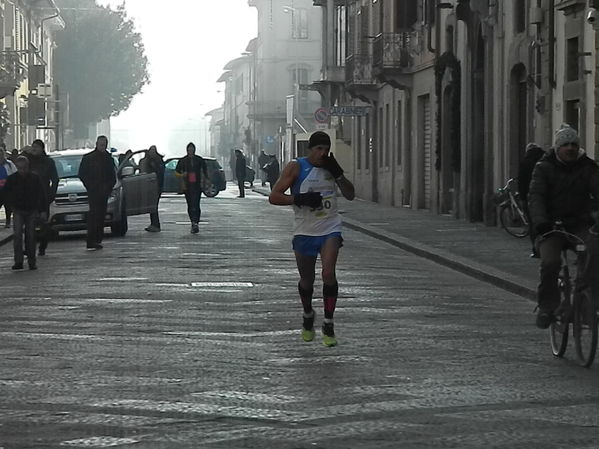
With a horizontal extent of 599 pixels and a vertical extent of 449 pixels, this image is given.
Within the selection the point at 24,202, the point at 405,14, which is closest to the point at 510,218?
the point at 24,202

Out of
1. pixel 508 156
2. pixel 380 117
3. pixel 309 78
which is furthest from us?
pixel 309 78

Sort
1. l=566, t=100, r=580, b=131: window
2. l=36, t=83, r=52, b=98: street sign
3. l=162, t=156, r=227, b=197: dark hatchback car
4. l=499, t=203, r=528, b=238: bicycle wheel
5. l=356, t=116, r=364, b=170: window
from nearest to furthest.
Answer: l=566, t=100, r=580, b=131: window → l=499, t=203, r=528, b=238: bicycle wheel → l=356, t=116, r=364, b=170: window → l=162, t=156, r=227, b=197: dark hatchback car → l=36, t=83, r=52, b=98: street sign

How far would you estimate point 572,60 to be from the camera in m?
28.9

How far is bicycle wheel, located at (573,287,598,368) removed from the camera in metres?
11.9

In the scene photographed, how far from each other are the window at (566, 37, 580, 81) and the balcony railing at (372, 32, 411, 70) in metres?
17.7

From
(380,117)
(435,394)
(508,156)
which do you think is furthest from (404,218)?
(435,394)

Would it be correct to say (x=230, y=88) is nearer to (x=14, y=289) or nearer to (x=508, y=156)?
(x=508, y=156)

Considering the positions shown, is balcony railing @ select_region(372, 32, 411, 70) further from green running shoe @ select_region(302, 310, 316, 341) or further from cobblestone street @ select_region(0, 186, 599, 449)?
green running shoe @ select_region(302, 310, 316, 341)

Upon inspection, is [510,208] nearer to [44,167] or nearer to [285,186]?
[44,167]

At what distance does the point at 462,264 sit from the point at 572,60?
24.2 feet

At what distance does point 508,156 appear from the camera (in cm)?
3391

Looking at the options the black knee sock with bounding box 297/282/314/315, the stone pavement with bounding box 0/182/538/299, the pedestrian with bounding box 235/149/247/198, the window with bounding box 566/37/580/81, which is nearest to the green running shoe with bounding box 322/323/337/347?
the black knee sock with bounding box 297/282/314/315

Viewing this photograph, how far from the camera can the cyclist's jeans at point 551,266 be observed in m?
12.6

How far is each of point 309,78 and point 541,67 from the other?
265 ft
